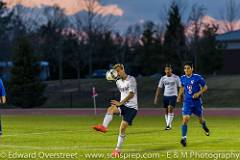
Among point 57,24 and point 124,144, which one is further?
point 57,24

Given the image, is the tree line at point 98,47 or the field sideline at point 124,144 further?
the tree line at point 98,47

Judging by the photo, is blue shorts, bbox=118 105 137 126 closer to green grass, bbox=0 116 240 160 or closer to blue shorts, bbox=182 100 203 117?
green grass, bbox=0 116 240 160

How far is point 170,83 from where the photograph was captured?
26.1 m

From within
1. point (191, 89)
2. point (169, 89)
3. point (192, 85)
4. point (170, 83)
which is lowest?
point (169, 89)

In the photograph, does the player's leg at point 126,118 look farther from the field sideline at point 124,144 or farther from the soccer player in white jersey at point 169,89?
the soccer player in white jersey at point 169,89

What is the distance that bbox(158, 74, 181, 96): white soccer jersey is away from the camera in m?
26.0

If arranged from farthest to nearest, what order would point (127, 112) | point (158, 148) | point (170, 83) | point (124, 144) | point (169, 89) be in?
point (169, 89), point (170, 83), point (124, 144), point (158, 148), point (127, 112)

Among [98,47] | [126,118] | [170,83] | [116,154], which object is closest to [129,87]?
[126,118]

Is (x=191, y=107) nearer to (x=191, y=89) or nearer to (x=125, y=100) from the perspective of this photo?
(x=191, y=89)

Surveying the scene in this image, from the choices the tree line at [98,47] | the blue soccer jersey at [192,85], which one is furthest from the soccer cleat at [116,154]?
the tree line at [98,47]

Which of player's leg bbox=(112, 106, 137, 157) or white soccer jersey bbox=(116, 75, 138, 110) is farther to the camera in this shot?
white soccer jersey bbox=(116, 75, 138, 110)

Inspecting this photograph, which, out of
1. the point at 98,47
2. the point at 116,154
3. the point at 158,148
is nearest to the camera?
the point at 116,154

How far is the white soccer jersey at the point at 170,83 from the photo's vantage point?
26.0m

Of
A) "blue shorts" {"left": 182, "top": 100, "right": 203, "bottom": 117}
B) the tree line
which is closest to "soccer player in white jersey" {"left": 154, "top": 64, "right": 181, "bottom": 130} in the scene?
"blue shorts" {"left": 182, "top": 100, "right": 203, "bottom": 117}
